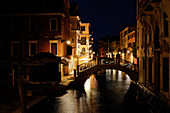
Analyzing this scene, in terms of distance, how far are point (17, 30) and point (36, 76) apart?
8773 mm

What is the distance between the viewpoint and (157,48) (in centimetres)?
1340

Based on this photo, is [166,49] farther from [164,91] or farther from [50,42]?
[50,42]

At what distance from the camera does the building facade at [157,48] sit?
11.2 meters

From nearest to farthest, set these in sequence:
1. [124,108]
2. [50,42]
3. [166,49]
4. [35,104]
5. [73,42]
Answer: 1. [166,49]
2. [35,104]
3. [124,108]
4. [50,42]
5. [73,42]

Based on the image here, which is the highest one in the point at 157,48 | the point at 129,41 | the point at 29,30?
the point at 129,41

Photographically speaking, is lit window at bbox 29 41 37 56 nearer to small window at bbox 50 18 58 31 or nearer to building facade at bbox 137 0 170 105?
small window at bbox 50 18 58 31

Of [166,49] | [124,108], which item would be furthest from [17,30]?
[166,49]

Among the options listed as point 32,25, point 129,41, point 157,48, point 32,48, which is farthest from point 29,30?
point 129,41

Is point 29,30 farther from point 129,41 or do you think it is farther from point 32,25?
point 129,41

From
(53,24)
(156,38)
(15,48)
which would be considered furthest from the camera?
(15,48)

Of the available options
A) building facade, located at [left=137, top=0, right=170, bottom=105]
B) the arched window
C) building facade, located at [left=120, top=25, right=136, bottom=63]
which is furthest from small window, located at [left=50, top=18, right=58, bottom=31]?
building facade, located at [left=120, top=25, right=136, bottom=63]

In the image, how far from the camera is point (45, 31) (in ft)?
83.3

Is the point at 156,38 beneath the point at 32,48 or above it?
above

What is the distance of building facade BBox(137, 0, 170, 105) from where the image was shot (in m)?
11.2
